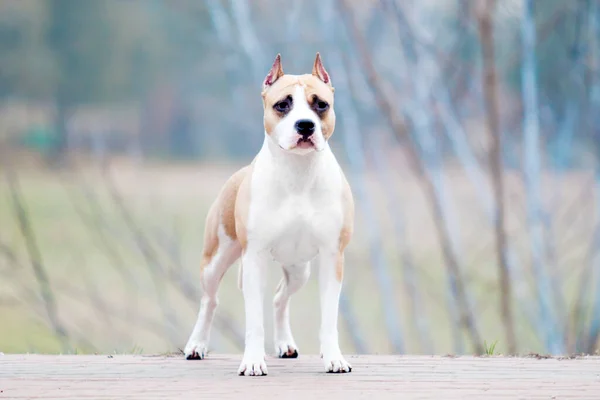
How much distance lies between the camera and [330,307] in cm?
259

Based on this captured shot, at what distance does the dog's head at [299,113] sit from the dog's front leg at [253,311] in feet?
1.19

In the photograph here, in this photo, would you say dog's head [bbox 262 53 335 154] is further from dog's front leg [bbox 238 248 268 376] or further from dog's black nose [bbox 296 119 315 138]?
dog's front leg [bbox 238 248 268 376]

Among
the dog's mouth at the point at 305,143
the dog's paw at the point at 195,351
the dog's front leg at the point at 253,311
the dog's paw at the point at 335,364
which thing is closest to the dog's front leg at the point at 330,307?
the dog's paw at the point at 335,364

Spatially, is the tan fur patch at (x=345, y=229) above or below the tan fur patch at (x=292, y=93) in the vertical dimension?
below

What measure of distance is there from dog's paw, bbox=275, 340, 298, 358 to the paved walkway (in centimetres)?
4

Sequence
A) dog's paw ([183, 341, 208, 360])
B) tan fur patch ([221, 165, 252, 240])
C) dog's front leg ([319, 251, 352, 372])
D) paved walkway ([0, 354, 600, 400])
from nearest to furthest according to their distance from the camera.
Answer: paved walkway ([0, 354, 600, 400]) < dog's front leg ([319, 251, 352, 372]) < tan fur patch ([221, 165, 252, 240]) < dog's paw ([183, 341, 208, 360])

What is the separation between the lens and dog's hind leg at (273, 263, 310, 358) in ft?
9.36

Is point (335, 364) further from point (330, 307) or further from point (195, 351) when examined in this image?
point (195, 351)

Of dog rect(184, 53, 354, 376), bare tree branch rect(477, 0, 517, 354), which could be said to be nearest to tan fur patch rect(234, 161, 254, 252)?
dog rect(184, 53, 354, 376)

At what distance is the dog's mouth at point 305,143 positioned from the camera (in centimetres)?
240

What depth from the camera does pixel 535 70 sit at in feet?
15.0

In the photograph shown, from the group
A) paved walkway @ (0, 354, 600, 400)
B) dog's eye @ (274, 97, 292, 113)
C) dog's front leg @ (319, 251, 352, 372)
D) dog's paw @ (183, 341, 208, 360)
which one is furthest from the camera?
dog's paw @ (183, 341, 208, 360)

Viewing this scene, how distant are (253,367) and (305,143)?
26.5 inches

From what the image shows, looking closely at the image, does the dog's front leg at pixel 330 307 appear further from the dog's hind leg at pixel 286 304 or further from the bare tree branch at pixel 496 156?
the bare tree branch at pixel 496 156
